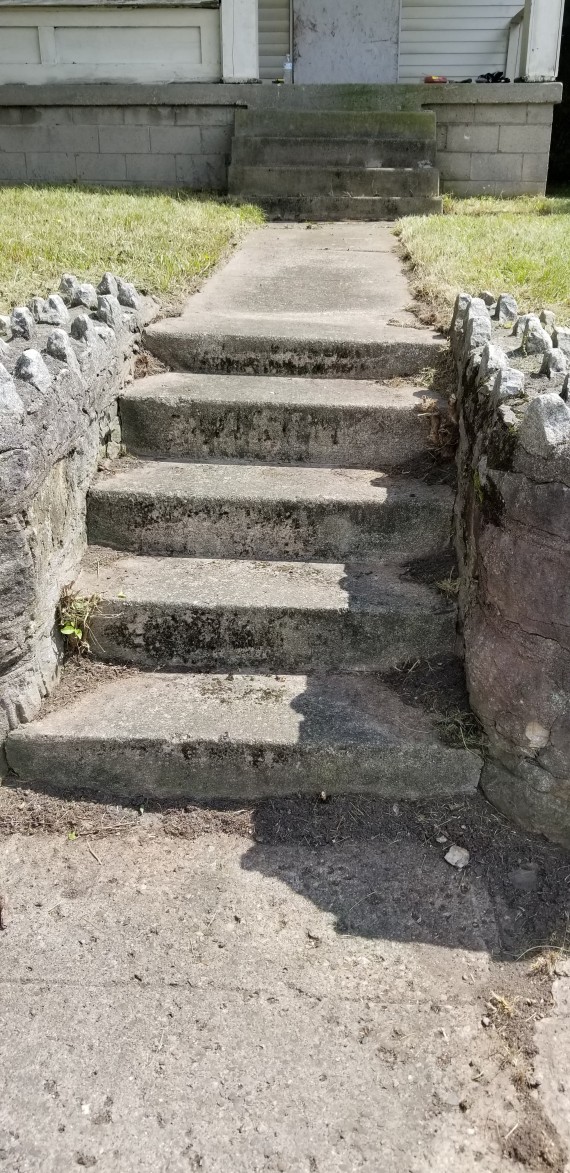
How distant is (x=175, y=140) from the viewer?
9.43 meters

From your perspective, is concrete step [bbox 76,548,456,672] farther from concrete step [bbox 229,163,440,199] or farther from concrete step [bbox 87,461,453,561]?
concrete step [bbox 229,163,440,199]

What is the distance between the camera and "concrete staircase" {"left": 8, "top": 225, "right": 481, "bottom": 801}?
2896mm

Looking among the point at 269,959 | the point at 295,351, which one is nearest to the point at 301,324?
the point at 295,351

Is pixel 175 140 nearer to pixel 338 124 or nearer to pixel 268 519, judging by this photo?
pixel 338 124

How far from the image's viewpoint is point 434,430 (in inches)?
151

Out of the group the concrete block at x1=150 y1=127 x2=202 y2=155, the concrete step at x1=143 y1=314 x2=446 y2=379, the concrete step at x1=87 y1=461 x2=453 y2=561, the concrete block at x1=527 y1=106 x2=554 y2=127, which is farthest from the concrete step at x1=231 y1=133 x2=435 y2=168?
the concrete step at x1=87 y1=461 x2=453 y2=561

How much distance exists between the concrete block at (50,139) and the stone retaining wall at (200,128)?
0.04 feet

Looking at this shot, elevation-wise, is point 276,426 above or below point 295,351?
below

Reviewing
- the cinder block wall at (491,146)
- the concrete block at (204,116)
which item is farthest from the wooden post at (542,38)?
the concrete block at (204,116)

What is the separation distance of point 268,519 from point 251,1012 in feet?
6.20

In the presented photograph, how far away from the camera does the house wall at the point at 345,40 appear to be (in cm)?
1184

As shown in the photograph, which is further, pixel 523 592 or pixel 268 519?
pixel 268 519

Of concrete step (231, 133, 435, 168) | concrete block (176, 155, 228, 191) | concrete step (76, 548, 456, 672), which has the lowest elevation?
concrete step (76, 548, 456, 672)

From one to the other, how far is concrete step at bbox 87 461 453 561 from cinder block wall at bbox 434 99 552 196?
24.1 feet
